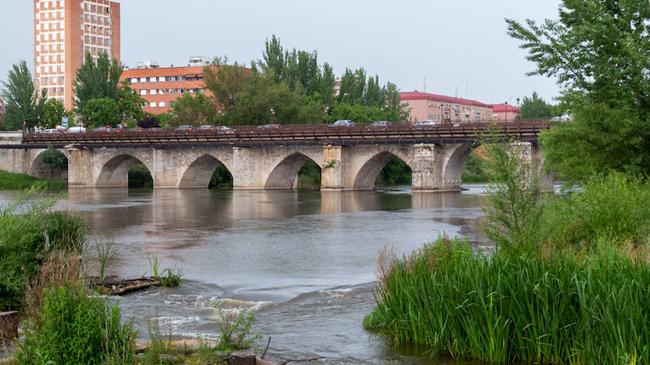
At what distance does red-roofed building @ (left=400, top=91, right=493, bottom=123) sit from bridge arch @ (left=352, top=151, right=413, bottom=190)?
85.9 meters

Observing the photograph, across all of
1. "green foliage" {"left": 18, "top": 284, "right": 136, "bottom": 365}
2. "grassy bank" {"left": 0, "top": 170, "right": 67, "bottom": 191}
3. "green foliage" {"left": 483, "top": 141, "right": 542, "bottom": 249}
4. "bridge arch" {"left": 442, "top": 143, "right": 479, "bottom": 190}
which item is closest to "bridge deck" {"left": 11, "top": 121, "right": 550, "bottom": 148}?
"bridge arch" {"left": 442, "top": 143, "right": 479, "bottom": 190}

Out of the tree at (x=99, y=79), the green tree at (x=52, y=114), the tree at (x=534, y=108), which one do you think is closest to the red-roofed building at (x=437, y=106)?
the tree at (x=534, y=108)

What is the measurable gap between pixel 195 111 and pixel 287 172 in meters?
17.2

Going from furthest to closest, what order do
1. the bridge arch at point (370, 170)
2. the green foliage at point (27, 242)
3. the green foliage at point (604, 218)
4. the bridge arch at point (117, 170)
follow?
the bridge arch at point (117, 170) < the bridge arch at point (370, 170) < the green foliage at point (604, 218) < the green foliage at point (27, 242)

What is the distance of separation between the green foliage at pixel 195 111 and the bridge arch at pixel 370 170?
2084cm

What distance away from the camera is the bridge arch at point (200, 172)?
231 feet

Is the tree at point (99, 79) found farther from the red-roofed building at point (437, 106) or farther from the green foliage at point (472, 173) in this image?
the red-roofed building at point (437, 106)

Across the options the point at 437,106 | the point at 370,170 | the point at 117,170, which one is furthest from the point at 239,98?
the point at 437,106

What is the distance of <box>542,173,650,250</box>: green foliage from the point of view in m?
16.5

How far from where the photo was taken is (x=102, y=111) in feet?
293

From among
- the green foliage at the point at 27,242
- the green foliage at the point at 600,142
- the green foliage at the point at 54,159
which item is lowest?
the green foliage at the point at 27,242

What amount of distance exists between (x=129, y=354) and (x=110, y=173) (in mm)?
68846

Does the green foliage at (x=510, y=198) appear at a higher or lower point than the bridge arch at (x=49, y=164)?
lower

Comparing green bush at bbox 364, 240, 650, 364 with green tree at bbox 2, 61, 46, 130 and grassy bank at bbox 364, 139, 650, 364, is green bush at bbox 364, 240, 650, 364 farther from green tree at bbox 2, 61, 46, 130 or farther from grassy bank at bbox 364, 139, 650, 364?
green tree at bbox 2, 61, 46, 130
